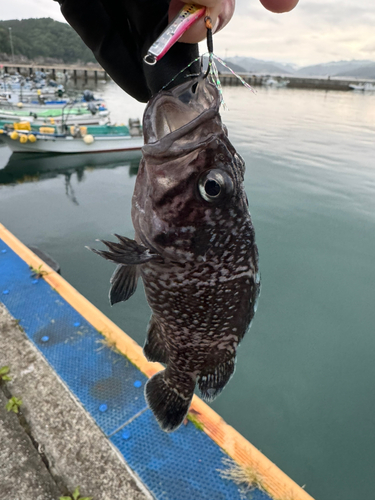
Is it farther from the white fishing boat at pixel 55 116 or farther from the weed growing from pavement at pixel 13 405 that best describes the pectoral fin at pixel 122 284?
the white fishing boat at pixel 55 116

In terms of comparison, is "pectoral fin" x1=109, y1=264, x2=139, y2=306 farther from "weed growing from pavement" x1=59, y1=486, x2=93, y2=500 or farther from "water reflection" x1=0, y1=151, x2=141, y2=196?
"water reflection" x1=0, y1=151, x2=141, y2=196

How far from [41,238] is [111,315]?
4.38 m

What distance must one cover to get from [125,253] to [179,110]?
26.8 inches

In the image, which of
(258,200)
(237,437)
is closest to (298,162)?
(258,200)

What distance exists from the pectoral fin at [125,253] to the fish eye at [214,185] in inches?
15.7

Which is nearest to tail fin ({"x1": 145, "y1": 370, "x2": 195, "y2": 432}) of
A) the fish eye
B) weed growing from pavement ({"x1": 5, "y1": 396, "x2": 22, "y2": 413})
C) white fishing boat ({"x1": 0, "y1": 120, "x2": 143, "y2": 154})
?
the fish eye

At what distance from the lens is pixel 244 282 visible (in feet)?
5.96

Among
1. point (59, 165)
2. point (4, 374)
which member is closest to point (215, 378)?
point (4, 374)

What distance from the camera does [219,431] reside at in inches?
144

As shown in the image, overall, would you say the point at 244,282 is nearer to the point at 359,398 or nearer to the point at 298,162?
the point at 359,398

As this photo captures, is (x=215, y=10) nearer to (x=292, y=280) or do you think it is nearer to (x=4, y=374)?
(x=4, y=374)

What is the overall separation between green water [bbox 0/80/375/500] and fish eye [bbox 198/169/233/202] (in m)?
4.75

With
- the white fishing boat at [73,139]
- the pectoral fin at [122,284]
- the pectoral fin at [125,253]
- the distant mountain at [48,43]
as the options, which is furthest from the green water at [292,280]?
the distant mountain at [48,43]

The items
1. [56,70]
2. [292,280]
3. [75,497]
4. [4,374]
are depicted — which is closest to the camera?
[75,497]
